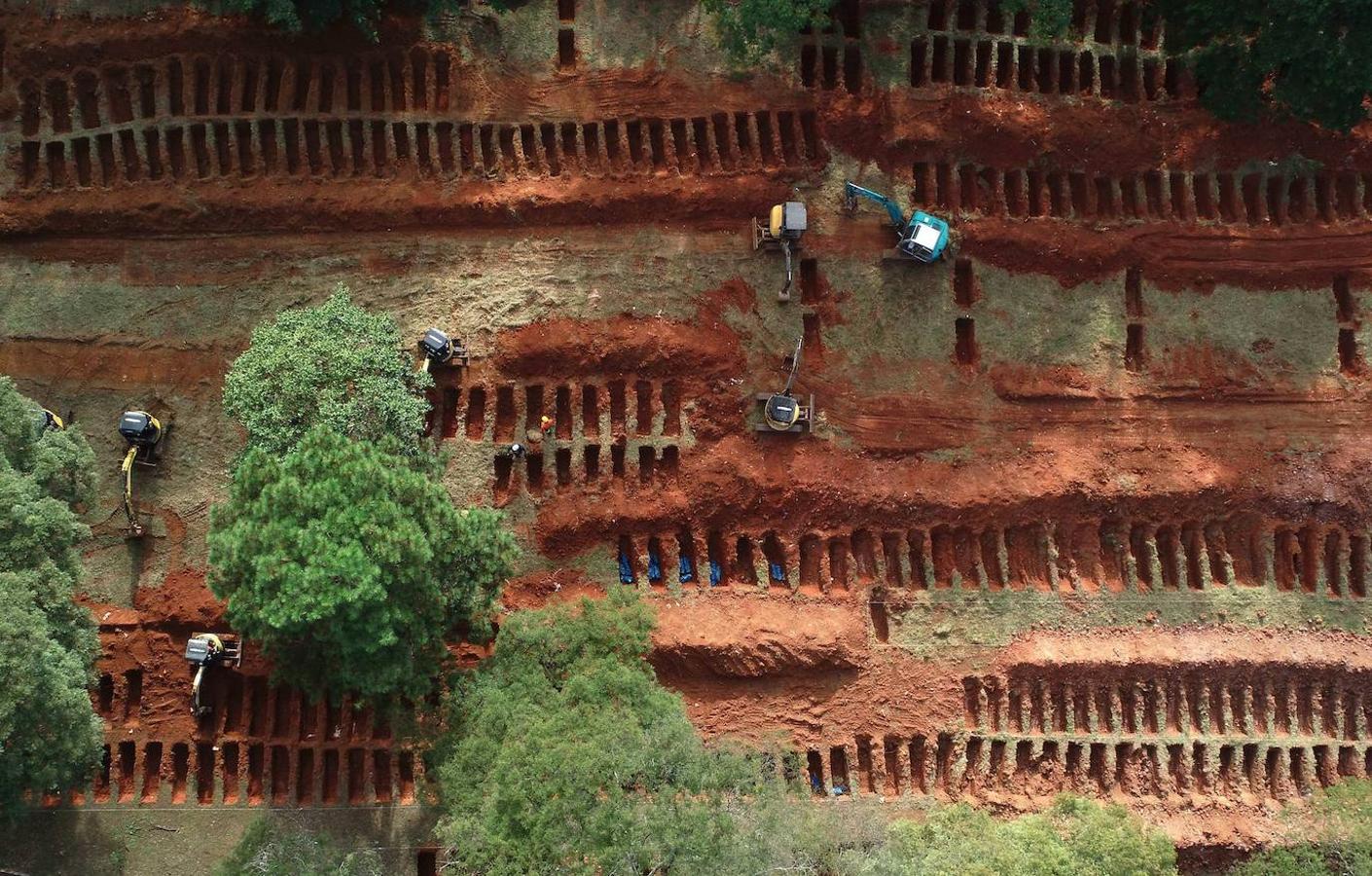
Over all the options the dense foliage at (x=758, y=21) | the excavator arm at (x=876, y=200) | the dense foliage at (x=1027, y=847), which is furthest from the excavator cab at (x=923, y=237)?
the dense foliage at (x=1027, y=847)

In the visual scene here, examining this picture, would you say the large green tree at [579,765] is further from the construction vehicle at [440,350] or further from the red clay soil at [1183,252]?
the red clay soil at [1183,252]

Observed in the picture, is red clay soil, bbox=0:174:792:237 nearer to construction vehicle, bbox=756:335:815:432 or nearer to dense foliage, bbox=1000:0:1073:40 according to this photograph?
construction vehicle, bbox=756:335:815:432

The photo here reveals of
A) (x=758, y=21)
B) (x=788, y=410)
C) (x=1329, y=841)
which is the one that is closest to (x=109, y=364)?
(x=788, y=410)

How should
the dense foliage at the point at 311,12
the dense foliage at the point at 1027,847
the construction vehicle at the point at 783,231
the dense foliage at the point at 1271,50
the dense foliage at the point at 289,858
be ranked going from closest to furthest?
the dense foliage at the point at 289,858 → the dense foliage at the point at 1027,847 → the dense foliage at the point at 311,12 → the dense foliage at the point at 1271,50 → the construction vehicle at the point at 783,231

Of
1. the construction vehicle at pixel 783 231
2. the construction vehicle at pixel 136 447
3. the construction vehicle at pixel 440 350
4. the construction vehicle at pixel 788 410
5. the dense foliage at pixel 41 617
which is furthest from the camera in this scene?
the construction vehicle at pixel 783 231

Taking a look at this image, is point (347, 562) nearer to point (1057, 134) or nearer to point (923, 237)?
point (923, 237)

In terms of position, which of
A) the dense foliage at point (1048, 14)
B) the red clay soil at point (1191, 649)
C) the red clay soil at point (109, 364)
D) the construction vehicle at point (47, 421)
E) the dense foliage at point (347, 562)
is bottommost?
the red clay soil at point (1191, 649)

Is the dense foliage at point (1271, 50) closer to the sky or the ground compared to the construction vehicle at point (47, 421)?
closer to the sky

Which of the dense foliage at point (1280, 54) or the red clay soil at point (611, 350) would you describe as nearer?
the dense foliage at point (1280, 54)
